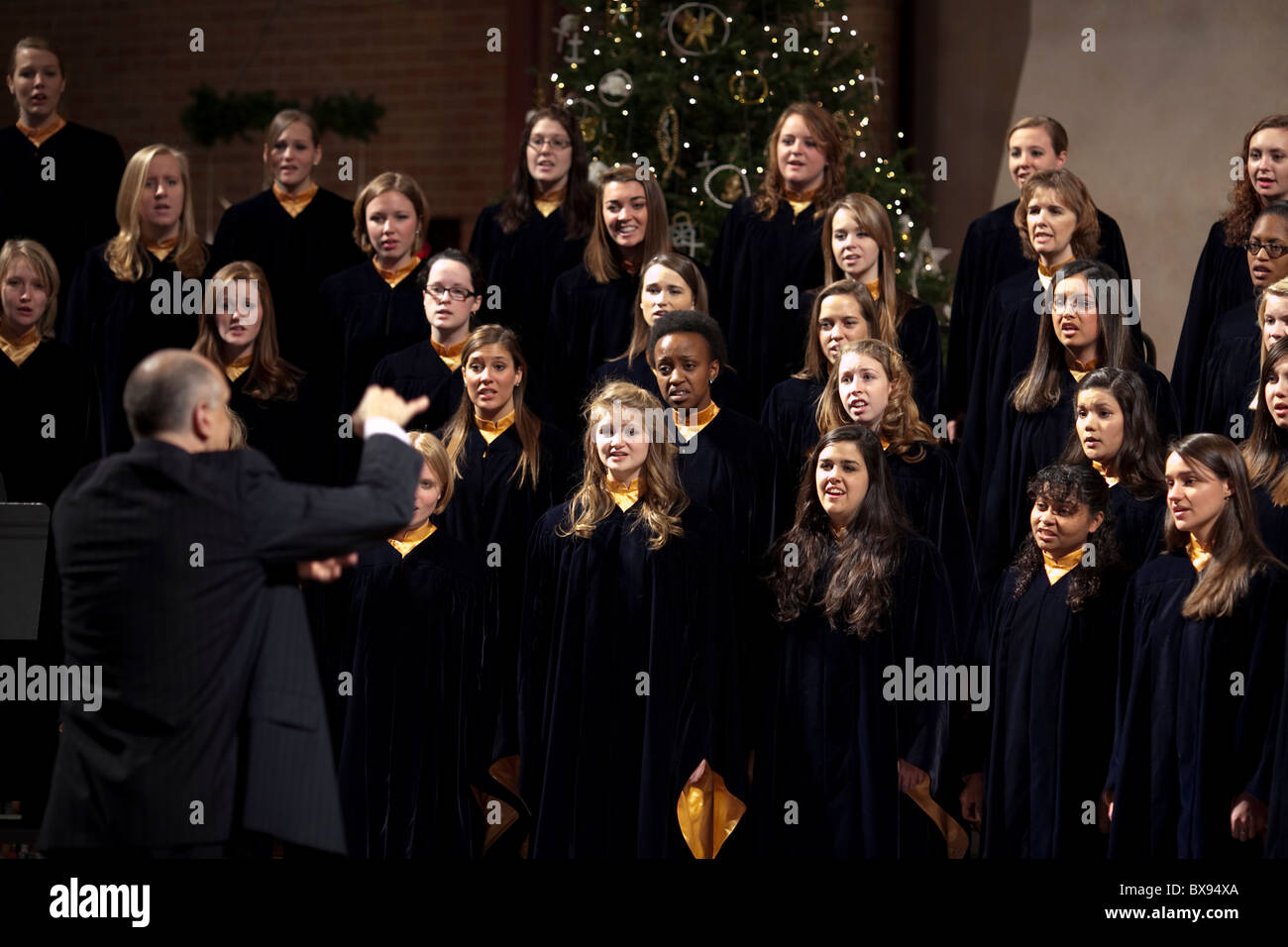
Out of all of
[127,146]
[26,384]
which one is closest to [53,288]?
[26,384]

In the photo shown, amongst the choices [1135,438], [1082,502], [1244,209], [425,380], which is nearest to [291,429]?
[425,380]

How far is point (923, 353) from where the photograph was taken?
18.8ft

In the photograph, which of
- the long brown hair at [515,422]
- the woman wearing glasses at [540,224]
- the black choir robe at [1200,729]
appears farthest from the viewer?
the woman wearing glasses at [540,224]

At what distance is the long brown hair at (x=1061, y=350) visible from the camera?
16.9 feet

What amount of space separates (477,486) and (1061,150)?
2.44 metres

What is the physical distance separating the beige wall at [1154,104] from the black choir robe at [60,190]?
14.1 ft

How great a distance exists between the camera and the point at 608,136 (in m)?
7.53

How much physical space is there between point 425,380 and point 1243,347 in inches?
102

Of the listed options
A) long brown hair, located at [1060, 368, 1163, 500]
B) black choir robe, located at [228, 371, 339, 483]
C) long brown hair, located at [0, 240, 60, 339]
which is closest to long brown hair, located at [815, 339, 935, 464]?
long brown hair, located at [1060, 368, 1163, 500]

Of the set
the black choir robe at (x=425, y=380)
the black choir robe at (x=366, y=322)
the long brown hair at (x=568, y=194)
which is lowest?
the black choir robe at (x=425, y=380)

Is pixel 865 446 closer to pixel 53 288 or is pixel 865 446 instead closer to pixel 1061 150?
pixel 1061 150

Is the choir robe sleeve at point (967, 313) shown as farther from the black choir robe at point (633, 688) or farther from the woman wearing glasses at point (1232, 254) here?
the black choir robe at point (633, 688)

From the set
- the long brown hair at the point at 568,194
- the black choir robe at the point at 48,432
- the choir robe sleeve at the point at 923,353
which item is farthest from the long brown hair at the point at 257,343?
the choir robe sleeve at the point at 923,353

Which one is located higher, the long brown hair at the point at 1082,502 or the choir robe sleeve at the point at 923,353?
the choir robe sleeve at the point at 923,353
